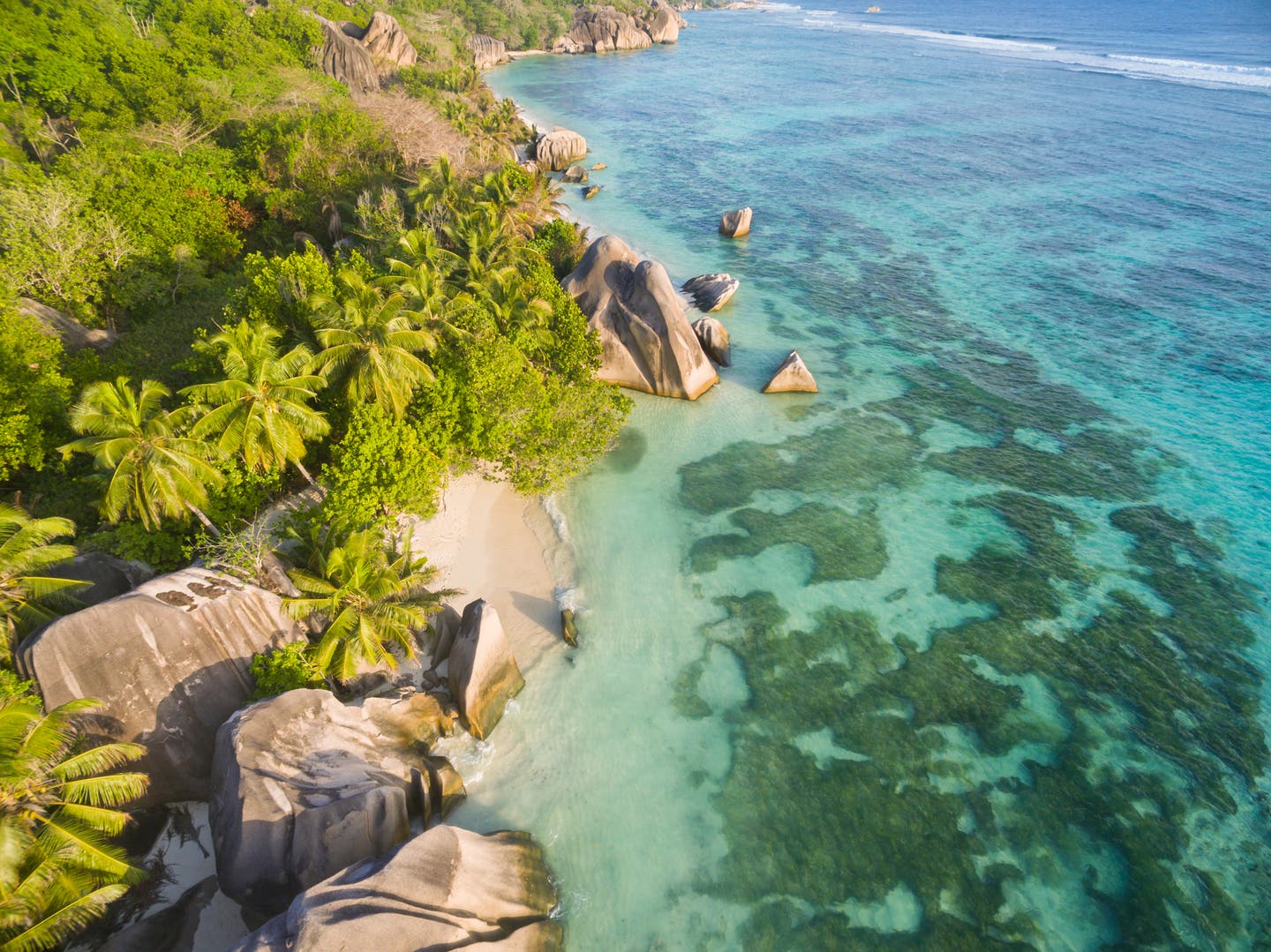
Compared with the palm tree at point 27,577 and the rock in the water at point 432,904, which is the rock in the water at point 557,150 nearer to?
the palm tree at point 27,577

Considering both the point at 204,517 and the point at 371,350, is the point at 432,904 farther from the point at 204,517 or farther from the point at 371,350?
the point at 371,350

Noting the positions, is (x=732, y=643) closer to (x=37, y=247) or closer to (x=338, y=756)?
(x=338, y=756)

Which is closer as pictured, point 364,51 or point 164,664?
point 164,664

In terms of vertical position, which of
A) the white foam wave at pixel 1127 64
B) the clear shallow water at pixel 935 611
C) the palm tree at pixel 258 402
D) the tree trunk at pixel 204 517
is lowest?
the clear shallow water at pixel 935 611

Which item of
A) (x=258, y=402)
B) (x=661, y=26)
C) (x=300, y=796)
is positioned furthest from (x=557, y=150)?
(x=661, y=26)

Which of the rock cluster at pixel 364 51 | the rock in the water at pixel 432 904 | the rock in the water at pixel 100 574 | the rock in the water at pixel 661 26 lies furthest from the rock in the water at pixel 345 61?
the rock in the water at pixel 661 26
